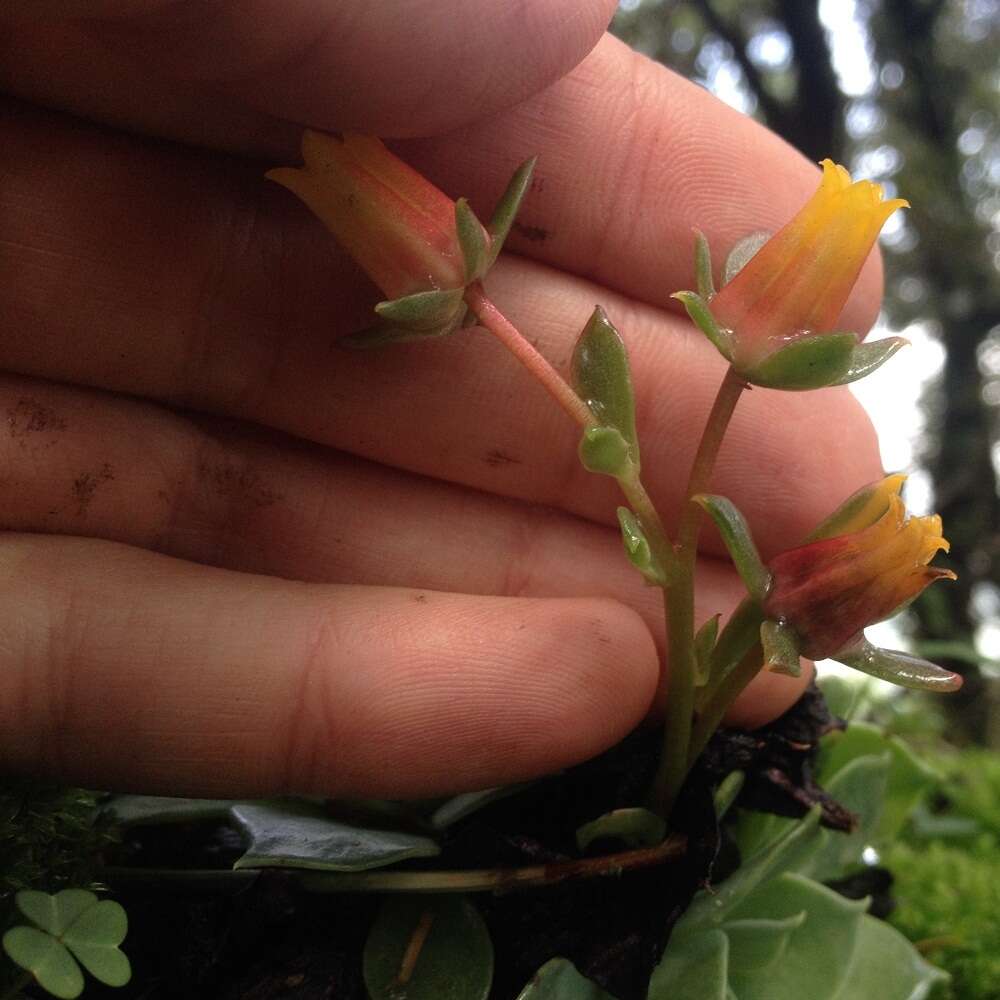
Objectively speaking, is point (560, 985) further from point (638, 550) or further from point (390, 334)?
point (390, 334)

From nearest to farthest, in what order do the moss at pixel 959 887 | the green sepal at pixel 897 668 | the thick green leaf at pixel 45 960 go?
the thick green leaf at pixel 45 960 < the green sepal at pixel 897 668 < the moss at pixel 959 887

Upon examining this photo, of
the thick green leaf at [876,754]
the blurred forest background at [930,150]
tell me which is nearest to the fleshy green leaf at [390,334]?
the thick green leaf at [876,754]

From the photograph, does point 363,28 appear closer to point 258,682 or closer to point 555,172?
point 555,172

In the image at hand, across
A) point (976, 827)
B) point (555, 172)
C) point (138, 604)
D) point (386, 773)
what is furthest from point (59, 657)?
point (976, 827)

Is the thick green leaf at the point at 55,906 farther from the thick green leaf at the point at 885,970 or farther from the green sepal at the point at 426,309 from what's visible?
the thick green leaf at the point at 885,970

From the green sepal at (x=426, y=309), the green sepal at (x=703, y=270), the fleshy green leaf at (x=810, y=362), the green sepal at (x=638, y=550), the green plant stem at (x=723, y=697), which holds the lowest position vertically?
the green plant stem at (x=723, y=697)

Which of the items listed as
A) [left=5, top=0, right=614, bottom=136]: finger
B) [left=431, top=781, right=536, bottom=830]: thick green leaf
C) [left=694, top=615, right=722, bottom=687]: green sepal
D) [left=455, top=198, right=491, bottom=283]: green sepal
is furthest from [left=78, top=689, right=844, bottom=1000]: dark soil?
[left=5, top=0, right=614, bottom=136]: finger
